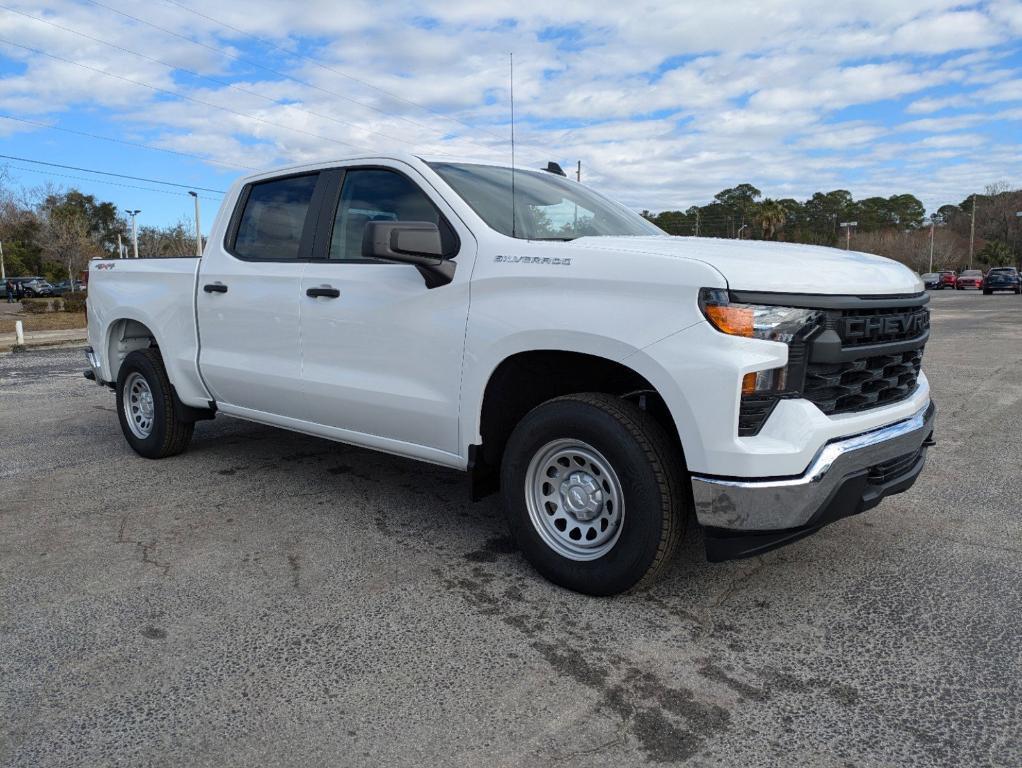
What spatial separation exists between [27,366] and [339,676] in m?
11.9

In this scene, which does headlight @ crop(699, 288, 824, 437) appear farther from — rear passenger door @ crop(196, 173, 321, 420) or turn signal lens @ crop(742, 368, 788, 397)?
rear passenger door @ crop(196, 173, 321, 420)

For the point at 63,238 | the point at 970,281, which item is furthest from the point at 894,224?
the point at 63,238

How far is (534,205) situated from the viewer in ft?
13.4

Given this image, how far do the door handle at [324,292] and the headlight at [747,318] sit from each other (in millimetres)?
2107

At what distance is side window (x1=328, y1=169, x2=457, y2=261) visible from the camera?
4.05 meters

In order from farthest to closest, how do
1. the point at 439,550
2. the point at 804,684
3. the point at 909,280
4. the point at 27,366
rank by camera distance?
the point at 27,366 → the point at 439,550 → the point at 909,280 → the point at 804,684

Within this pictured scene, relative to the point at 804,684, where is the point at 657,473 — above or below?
above

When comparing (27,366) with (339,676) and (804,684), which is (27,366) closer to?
(339,676)

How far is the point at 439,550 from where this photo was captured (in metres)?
4.04

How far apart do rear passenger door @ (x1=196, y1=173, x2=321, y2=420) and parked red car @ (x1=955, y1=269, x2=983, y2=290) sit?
56625 millimetres

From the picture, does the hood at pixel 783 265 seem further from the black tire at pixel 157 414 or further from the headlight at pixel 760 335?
the black tire at pixel 157 414

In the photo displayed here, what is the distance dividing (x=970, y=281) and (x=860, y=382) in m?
57.1

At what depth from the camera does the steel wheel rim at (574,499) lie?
3.33 metres

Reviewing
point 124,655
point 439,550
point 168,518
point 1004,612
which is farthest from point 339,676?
point 1004,612
